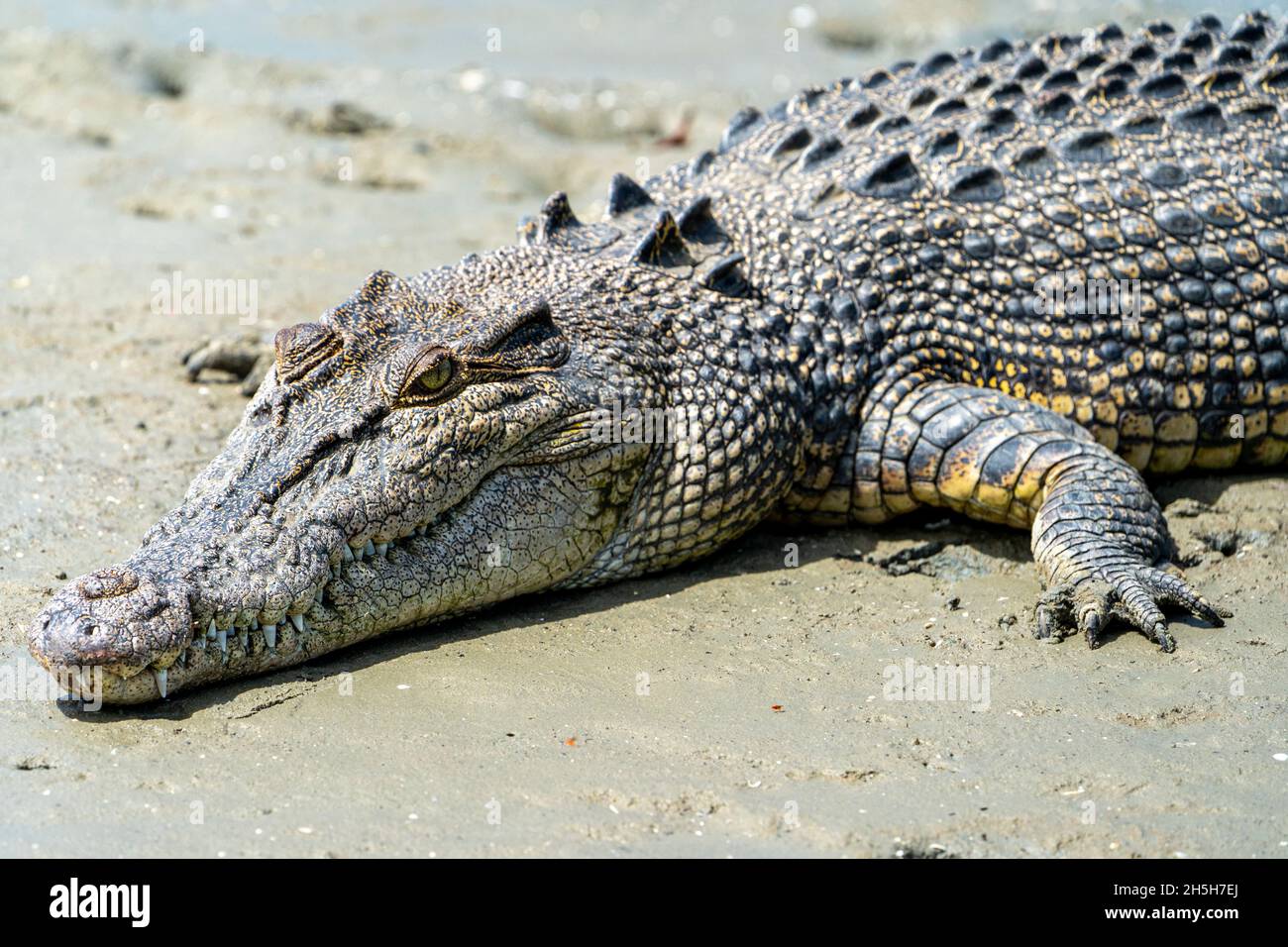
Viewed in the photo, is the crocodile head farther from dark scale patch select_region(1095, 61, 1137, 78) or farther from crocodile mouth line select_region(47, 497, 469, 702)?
dark scale patch select_region(1095, 61, 1137, 78)

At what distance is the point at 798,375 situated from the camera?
19.7 feet

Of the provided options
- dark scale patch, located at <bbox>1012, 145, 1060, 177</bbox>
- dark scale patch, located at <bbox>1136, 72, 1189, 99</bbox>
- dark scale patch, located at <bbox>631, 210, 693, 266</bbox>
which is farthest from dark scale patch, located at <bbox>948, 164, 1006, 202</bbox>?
dark scale patch, located at <bbox>631, 210, 693, 266</bbox>

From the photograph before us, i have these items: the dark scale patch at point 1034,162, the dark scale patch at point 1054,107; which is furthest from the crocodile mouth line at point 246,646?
the dark scale patch at point 1054,107

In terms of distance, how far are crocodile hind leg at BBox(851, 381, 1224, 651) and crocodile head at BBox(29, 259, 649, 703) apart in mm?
1154

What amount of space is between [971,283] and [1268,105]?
1.88 meters

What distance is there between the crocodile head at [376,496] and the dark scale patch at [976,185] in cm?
181

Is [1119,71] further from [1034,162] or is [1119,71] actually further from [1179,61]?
[1034,162]

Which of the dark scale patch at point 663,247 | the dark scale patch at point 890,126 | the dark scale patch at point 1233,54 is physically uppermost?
the dark scale patch at point 1233,54

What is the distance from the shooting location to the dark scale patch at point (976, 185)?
21.0 feet

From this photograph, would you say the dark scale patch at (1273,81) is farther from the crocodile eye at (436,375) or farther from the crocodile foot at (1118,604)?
the crocodile eye at (436,375)

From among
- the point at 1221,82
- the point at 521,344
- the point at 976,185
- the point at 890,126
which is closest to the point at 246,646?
the point at 521,344

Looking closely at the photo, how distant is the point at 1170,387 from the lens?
6426 millimetres

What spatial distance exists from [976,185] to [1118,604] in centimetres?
204

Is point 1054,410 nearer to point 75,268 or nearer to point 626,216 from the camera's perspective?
point 626,216
